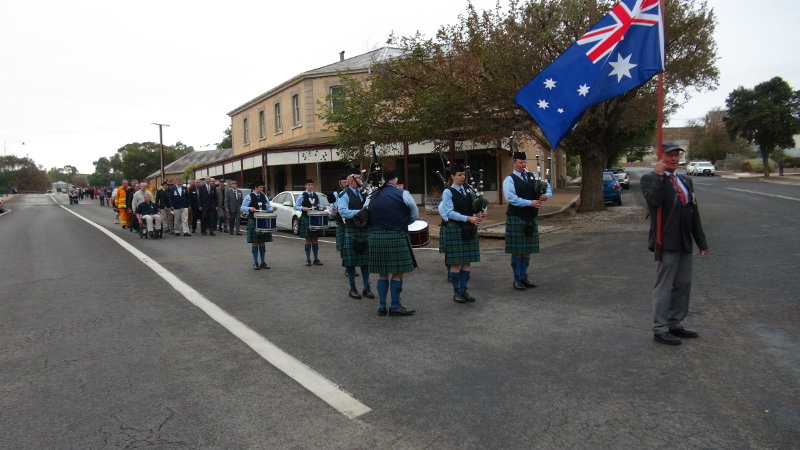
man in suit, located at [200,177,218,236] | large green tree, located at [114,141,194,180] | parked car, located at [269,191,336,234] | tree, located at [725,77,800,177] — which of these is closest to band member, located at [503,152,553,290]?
parked car, located at [269,191,336,234]

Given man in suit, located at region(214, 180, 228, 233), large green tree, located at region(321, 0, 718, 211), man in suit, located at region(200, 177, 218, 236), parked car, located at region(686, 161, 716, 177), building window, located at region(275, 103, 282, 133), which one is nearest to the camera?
large green tree, located at region(321, 0, 718, 211)

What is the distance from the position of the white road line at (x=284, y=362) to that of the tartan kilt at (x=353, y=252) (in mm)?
1783

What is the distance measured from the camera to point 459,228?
7117 millimetres

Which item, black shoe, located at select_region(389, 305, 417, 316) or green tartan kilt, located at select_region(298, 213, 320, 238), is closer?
black shoe, located at select_region(389, 305, 417, 316)

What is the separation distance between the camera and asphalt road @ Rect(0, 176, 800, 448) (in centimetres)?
349

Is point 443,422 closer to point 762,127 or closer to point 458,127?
point 458,127

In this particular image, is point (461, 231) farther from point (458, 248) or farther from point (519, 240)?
point (519, 240)

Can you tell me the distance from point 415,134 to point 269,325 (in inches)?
501

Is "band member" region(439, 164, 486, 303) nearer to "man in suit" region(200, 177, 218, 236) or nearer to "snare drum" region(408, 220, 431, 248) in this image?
"snare drum" region(408, 220, 431, 248)

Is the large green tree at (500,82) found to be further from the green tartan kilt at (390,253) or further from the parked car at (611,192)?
the green tartan kilt at (390,253)

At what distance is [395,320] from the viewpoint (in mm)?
6285

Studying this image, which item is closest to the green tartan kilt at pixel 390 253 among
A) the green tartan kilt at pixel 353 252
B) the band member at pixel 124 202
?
the green tartan kilt at pixel 353 252

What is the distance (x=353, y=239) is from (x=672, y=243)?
4.05m

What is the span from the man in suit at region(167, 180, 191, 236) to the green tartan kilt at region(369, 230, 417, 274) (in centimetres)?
1261
